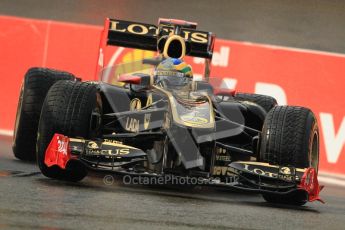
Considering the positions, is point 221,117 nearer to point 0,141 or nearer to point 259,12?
point 0,141

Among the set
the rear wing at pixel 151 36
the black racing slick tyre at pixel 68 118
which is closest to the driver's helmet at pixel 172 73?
the rear wing at pixel 151 36

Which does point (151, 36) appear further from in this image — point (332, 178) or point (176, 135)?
point (332, 178)

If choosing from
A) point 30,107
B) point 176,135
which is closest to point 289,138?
point 176,135

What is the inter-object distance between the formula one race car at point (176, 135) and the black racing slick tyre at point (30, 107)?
3.71ft

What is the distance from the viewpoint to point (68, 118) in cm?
954

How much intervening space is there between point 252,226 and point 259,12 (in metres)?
12.8

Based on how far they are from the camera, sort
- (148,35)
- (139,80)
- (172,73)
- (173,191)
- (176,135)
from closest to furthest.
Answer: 1. (176,135)
2. (173,191)
3. (139,80)
4. (172,73)
5. (148,35)

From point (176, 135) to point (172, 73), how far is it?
169 cm

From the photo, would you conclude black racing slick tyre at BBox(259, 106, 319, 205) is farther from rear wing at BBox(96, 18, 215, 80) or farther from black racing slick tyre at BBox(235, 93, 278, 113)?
black racing slick tyre at BBox(235, 93, 278, 113)

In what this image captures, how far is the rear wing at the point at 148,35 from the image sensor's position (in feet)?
38.2

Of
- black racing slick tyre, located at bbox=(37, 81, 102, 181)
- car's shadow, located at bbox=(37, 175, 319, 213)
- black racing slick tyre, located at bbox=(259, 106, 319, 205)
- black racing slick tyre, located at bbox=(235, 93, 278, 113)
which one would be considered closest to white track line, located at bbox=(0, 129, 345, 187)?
black racing slick tyre, located at bbox=(235, 93, 278, 113)

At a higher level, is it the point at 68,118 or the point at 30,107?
the point at 30,107

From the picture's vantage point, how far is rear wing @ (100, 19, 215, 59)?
38.2ft

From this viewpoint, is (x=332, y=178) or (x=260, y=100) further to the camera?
(x=332, y=178)
